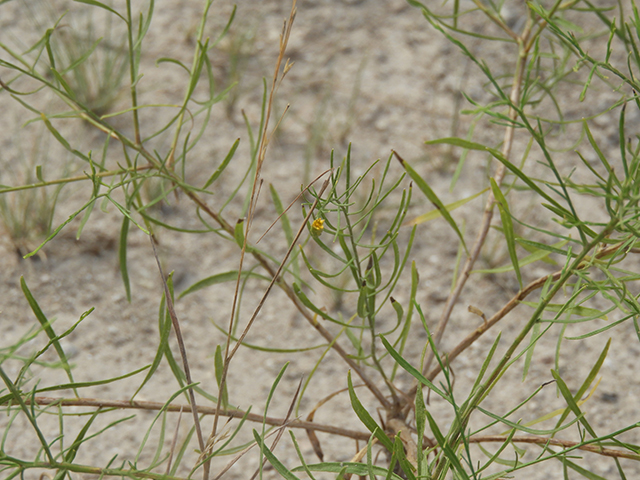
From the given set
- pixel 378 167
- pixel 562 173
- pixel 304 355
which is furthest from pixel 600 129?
pixel 304 355

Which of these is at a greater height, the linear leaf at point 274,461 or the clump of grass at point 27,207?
the clump of grass at point 27,207

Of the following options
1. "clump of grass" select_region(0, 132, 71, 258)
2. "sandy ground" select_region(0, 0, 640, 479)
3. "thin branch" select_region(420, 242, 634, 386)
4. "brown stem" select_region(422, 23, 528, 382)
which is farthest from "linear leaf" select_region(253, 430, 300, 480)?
"clump of grass" select_region(0, 132, 71, 258)

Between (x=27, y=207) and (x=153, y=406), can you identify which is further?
(x=27, y=207)

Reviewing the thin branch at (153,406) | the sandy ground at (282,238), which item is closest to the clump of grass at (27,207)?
the sandy ground at (282,238)

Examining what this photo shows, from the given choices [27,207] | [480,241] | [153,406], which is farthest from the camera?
[27,207]

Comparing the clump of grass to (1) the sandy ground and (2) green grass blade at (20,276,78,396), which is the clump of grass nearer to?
(1) the sandy ground

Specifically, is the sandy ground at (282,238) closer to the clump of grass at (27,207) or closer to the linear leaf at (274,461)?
the clump of grass at (27,207)

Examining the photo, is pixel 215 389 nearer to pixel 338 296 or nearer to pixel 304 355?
pixel 304 355

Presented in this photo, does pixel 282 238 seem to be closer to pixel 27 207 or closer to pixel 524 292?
pixel 27 207

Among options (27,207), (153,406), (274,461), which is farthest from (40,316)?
(27,207)
